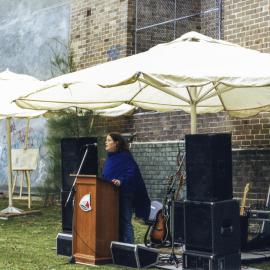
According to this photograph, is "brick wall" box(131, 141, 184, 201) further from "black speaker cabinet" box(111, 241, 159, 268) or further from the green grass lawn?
"black speaker cabinet" box(111, 241, 159, 268)

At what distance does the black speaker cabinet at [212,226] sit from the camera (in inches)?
308

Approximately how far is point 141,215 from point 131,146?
531cm

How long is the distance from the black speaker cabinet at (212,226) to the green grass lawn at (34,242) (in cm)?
102

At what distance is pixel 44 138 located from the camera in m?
17.5

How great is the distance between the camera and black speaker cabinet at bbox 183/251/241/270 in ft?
25.6

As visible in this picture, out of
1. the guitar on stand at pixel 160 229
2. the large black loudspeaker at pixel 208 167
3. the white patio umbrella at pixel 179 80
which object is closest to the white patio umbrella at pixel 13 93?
the white patio umbrella at pixel 179 80

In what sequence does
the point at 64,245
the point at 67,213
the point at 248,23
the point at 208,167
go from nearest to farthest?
the point at 208,167
the point at 64,245
the point at 67,213
the point at 248,23

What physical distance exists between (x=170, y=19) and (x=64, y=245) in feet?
25.3

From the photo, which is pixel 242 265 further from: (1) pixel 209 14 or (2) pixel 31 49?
(2) pixel 31 49

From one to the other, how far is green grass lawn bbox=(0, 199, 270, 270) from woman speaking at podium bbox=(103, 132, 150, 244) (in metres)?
0.69

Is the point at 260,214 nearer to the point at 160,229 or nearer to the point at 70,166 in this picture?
the point at 160,229

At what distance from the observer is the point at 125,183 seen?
9195 mm

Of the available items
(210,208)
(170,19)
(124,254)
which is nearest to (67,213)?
(124,254)

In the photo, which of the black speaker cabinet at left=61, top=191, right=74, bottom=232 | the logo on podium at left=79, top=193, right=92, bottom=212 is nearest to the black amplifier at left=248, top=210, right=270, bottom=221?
the logo on podium at left=79, top=193, right=92, bottom=212
